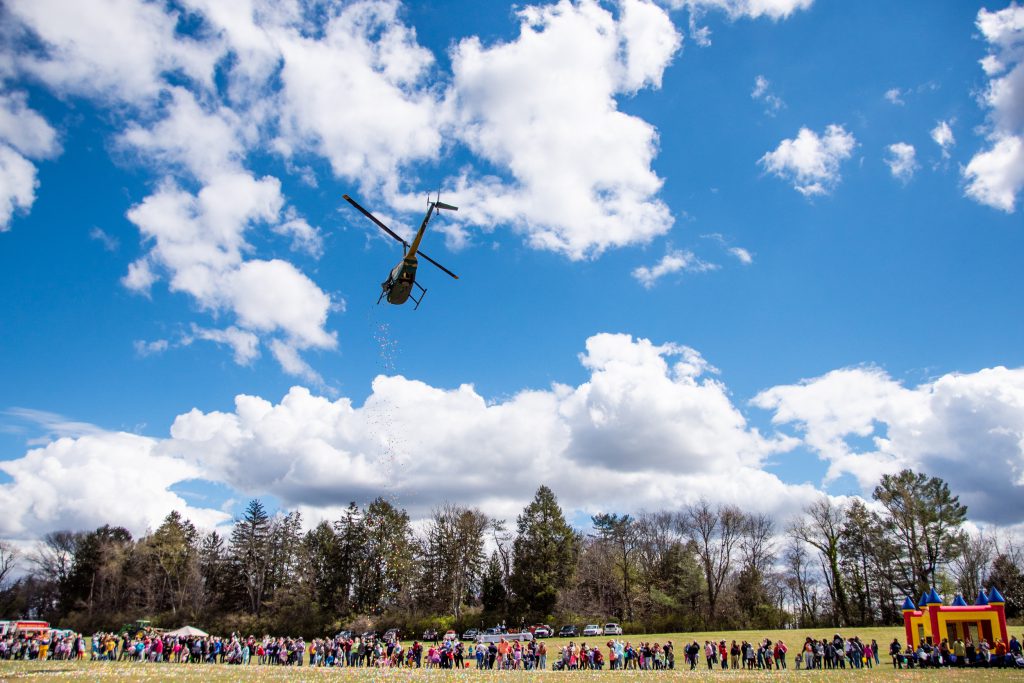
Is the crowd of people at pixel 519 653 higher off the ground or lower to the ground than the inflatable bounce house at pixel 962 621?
lower

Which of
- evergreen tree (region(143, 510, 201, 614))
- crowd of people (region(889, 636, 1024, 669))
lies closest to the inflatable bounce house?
crowd of people (region(889, 636, 1024, 669))

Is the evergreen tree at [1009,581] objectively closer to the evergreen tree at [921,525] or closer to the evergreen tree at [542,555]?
the evergreen tree at [921,525]

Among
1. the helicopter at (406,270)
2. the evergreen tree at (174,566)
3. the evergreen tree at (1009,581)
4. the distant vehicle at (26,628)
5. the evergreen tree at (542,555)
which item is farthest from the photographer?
the evergreen tree at (174,566)

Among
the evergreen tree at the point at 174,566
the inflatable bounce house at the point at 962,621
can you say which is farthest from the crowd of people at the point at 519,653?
the evergreen tree at the point at 174,566

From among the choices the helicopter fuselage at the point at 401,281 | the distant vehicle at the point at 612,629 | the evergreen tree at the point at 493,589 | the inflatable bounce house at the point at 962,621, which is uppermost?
the helicopter fuselage at the point at 401,281

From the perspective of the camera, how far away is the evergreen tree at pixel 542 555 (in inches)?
2491

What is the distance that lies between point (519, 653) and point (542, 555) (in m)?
31.1

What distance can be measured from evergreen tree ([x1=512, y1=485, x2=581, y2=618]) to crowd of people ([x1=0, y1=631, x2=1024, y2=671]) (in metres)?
26.4

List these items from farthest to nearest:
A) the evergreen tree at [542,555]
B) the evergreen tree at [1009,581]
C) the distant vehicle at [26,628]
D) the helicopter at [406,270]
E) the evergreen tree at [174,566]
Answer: the evergreen tree at [174,566], the evergreen tree at [542,555], the evergreen tree at [1009,581], the distant vehicle at [26,628], the helicopter at [406,270]

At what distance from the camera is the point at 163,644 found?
36.7 meters

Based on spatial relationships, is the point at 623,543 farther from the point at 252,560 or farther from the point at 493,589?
the point at 252,560

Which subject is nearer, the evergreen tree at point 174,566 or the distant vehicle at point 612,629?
the distant vehicle at point 612,629

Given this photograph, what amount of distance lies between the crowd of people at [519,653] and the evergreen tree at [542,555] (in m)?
26.4

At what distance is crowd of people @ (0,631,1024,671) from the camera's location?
29.6 meters
